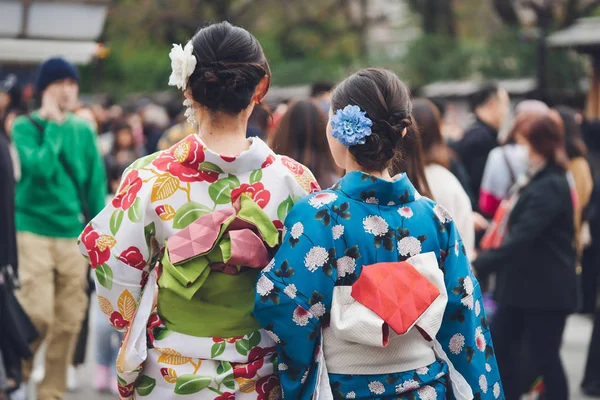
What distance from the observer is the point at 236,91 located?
9.87 ft

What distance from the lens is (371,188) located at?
2918 mm

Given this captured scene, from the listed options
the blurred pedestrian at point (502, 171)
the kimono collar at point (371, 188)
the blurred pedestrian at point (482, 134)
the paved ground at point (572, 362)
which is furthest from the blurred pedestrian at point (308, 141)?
the blurred pedestrian at point (482, 134)

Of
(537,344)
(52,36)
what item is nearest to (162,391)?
(537,344)

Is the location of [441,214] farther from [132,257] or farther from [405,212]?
[132,257]

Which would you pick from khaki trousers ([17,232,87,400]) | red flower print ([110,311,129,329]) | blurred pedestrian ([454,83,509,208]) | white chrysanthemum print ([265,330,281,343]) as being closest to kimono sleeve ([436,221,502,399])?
white chrysanthemum print ([265,330,281,343])

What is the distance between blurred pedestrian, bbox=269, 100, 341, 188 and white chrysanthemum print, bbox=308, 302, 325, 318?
208 centimetres

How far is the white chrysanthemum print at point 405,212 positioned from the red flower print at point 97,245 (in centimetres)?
92

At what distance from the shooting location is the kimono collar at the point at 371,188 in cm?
292

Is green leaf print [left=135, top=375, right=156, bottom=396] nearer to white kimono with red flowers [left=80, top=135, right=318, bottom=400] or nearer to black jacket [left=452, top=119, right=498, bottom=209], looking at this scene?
white kimono with red flowers [left=80, top=135, right=318, bottom=400]

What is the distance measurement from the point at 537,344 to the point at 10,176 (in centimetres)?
319

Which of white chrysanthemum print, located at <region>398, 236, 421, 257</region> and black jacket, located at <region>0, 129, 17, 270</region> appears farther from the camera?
black jacket, located at <region>0, 129, 17, 270</region>

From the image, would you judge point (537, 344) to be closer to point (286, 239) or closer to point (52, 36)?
point (286, 239)

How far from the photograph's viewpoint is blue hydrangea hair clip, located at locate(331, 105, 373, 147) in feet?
9.49

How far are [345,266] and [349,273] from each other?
27mm
